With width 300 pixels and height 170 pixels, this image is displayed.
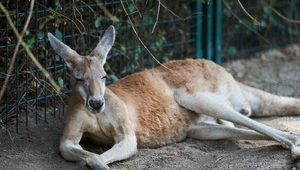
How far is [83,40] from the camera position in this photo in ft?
21.6

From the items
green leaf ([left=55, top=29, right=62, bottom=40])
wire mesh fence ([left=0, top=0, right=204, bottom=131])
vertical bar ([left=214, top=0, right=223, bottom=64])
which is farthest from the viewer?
vertical bar ([left=214, top=0, right=223, bottom=64])

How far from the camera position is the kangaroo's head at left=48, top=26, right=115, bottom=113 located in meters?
4.93

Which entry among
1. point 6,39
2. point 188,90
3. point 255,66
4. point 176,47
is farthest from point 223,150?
point 255,66

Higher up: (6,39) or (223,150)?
(6,39)

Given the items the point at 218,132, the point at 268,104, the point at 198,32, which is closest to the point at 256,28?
the point at 198,32

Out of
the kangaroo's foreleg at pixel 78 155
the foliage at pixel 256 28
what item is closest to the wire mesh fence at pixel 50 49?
the kangaroo's foreleg at pixel 78 155

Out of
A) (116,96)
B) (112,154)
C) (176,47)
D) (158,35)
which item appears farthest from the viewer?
(176,47)

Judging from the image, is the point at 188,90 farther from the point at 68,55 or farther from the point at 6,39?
the point at 6,39

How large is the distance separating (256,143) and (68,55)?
1896 mm

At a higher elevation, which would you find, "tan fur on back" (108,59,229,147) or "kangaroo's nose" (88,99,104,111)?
"kangaroo's nose" (88,99,104,111)

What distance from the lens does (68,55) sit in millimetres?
5242

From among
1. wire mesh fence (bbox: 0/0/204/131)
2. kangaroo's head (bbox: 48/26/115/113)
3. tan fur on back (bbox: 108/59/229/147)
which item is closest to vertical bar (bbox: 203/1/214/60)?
wire mesh fence (bbox: 0/0/204/131)

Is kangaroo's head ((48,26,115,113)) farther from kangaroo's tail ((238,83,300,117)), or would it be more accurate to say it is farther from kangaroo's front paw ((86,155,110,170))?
kangaroo's tail ((238,83,300,117))

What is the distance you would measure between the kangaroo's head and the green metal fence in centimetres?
32
